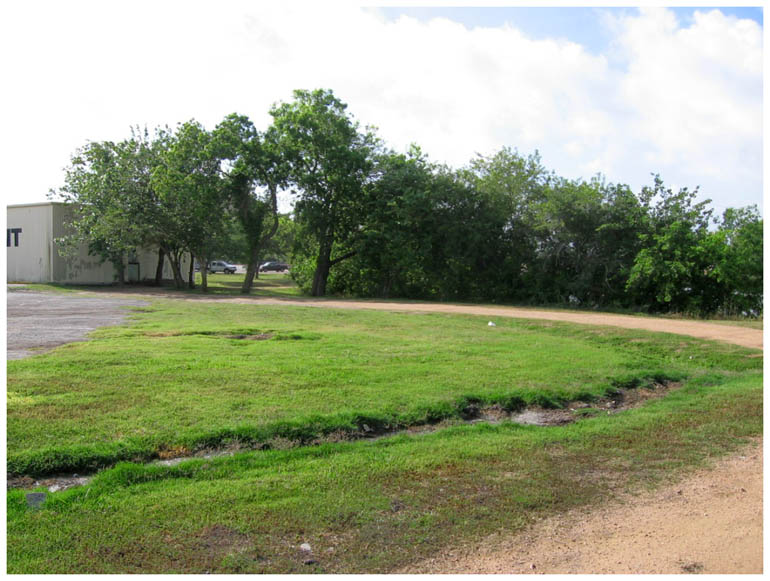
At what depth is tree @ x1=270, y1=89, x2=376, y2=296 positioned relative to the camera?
30391 millimetres

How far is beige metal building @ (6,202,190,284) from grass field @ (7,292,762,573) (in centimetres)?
2976

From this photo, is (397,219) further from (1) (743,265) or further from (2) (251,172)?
(1) (743,265)

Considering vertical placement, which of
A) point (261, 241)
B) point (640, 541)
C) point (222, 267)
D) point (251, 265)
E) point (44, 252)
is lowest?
point (640, 541)

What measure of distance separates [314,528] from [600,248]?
79.0ft

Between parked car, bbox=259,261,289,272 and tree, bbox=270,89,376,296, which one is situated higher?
tree, bbox=270,89,376,296

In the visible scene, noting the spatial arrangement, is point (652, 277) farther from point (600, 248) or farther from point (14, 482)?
point (14, 482)

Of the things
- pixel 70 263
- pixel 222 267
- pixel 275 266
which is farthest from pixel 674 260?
pixel 275 266

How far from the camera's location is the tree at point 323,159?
30.4 meters

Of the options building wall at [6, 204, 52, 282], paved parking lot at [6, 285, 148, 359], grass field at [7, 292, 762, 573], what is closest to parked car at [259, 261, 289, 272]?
building wall at [6, 204, 52, 282]

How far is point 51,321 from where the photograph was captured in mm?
15922

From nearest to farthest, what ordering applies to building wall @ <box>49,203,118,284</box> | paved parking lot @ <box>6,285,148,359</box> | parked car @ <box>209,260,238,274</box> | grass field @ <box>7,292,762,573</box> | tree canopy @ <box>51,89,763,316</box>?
grass field @ <box>7,292,762,573</box>
paved parking lot @ <box>6,285,148,359</box>
tree canopy @ <box>51,89,763,316</box>
building wall @ <box>49,203,118,284</box>
parked car @ <box>209,260,238,274</box>

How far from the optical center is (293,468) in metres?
5.63

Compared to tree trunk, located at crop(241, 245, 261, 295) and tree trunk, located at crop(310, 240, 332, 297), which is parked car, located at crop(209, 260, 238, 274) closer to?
tree trunk, located at crop(241, 245, 261, 295)

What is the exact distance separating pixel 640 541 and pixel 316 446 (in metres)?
3.01
